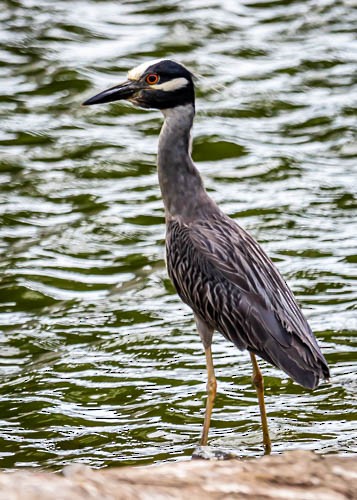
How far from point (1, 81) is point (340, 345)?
644cm

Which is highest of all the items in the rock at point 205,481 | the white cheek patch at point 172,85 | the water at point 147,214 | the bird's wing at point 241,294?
the white cheek patch at point 172,85

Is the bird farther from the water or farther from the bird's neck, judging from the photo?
the water

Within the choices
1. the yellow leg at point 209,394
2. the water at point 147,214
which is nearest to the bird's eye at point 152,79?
the yellow leg at point 209,394

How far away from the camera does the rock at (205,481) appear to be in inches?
176

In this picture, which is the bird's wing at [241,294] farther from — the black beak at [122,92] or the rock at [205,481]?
the rock at [205,481]

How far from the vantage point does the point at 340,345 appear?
9.18 m

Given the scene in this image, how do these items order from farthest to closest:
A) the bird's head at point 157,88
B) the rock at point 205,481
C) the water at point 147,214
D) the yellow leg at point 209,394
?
the water at point 147,214, the bird's head at point 157,88, the yellow leg at point 209,394, the rock at point 205,481

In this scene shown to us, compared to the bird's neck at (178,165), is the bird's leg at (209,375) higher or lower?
lower

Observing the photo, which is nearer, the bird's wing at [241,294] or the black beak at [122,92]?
the bird's wing at [241,294]

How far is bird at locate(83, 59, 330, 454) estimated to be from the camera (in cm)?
704

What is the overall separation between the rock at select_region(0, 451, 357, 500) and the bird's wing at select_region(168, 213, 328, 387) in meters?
1.91

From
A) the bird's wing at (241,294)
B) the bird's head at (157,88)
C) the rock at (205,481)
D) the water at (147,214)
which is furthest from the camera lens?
the water at (147,214)

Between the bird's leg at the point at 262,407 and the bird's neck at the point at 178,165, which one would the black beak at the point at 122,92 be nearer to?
the bird's neck at the point at 178,165

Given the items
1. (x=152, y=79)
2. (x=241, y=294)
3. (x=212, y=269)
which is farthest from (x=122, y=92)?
(x=241, y=294)
